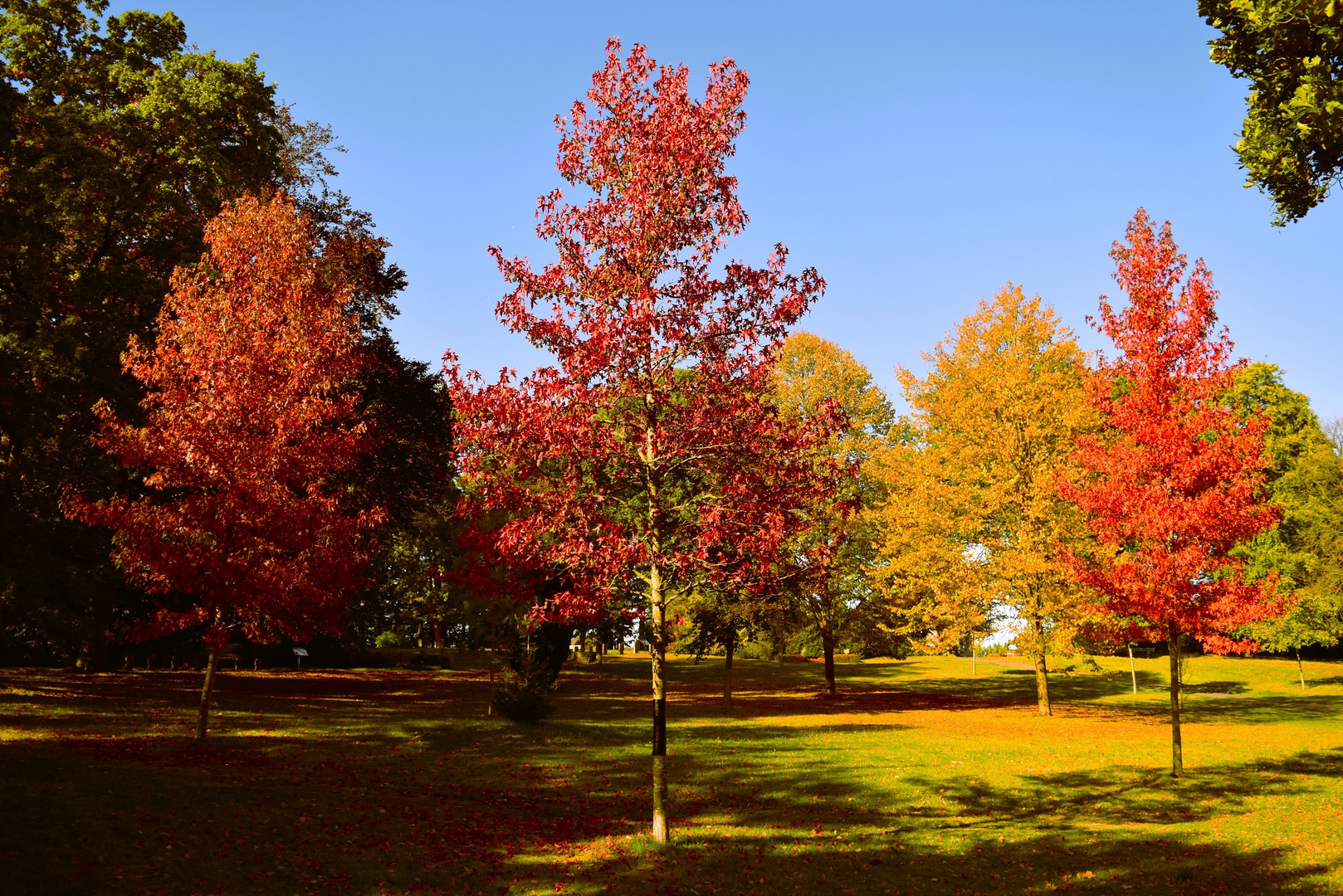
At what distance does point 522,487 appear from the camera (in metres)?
12.5

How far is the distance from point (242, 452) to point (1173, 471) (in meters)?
19.0

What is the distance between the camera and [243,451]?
16.3 m

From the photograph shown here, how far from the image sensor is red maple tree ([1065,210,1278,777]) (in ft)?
57.6

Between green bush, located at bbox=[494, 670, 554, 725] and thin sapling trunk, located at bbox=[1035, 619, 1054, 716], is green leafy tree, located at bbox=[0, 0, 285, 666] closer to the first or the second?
green bush, located at bbox=[494, 670, 554, 725]

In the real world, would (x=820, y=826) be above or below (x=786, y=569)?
below

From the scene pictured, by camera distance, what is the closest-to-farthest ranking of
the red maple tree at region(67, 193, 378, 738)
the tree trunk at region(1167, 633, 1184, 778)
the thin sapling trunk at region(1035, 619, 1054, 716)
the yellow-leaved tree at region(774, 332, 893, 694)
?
the red maple tree at region(67, 193, 378, 738) < the tree trunk at region(1167, 633, 1184, 778) < the thin sapling trunk at region(1035, 619, 1054, 716) < the yellow-leaved tree at region(774, 332, 893, 694)

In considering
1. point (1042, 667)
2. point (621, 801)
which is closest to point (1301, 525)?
point (1042, 667)

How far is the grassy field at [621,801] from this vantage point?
10484 mm

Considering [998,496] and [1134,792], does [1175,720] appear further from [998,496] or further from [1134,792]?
[998,496]

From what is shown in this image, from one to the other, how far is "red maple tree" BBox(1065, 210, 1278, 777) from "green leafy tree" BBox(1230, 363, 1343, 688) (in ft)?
87.9

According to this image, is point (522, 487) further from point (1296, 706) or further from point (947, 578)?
point (1296, 706)

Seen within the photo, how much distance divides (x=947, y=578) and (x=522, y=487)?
23.2 meters

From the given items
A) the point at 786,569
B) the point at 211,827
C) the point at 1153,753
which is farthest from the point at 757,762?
the point at 211,827

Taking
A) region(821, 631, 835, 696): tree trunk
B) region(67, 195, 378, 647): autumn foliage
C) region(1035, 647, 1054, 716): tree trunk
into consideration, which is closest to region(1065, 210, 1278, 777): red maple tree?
region(1035, 647, 1054, 716): tree trunk
